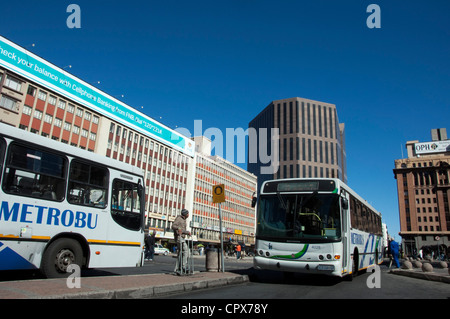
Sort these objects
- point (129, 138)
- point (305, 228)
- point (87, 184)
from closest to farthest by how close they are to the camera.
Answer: point (87, 184) → point (305, 228) → point (129, 138)

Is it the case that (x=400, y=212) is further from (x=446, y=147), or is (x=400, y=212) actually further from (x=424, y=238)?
(x=446, y=147)

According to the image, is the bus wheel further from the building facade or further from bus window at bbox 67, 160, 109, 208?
the building facade

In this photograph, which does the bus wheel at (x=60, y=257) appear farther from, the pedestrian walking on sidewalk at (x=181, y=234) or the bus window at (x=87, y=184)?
the pedestrian walking on sidewalk at (x=181, y=234)

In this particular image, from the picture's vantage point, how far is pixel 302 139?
128875mm

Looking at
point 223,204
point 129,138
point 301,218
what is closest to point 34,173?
point 301,218

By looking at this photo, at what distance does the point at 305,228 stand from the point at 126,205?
5.01m

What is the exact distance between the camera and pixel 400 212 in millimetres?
112875

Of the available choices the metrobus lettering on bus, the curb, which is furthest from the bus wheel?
the curb

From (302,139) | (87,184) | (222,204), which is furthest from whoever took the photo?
(302,139)

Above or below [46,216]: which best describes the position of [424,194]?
above

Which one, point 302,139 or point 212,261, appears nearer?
point 212,261

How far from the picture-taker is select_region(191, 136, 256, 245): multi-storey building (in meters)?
81.8

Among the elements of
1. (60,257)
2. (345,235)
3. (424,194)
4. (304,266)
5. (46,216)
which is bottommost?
(304,266)

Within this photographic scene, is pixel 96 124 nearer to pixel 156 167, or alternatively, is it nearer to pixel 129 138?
pixel 129 138
